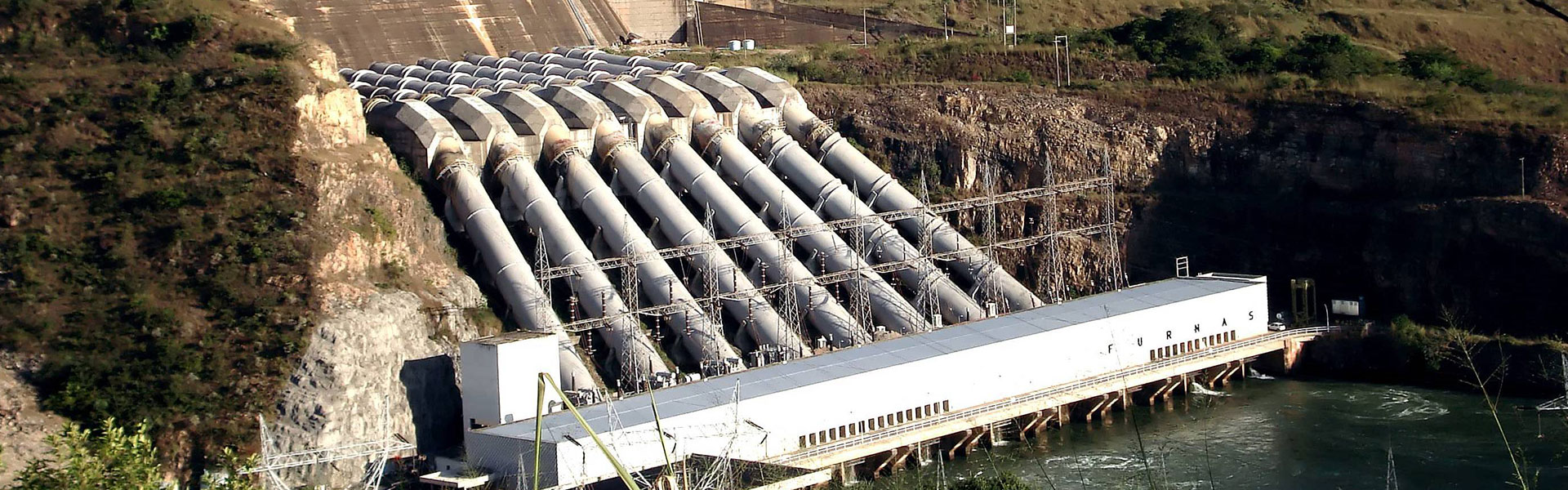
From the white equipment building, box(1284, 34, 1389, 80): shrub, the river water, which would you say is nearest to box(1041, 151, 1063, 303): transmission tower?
the white equipment building

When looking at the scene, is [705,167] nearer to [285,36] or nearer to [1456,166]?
[285,36]

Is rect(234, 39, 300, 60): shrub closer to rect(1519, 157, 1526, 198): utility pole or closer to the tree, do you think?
the tree

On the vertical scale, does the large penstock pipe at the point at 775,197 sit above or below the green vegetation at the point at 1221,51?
below

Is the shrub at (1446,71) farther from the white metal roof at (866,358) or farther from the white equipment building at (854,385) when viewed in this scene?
the white equipment building at (854,385)

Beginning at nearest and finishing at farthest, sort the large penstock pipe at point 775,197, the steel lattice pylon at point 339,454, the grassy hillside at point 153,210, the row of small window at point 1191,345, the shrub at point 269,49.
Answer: the steel lattice pylon at point 339,454, the grassy hillside at point 153,210, the shrub at point 269,49, the row of small window at point 1191,345, the large penstock pipe at point 775,197

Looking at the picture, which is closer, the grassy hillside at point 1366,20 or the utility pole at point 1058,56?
the utility pole at point 1058,56

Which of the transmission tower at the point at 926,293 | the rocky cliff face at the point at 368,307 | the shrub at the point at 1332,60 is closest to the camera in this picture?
the rocky cliff face at the point at 368,307

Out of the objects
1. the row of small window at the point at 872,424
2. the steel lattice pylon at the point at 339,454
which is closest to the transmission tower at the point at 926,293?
the row of small window at the point at 872,424
